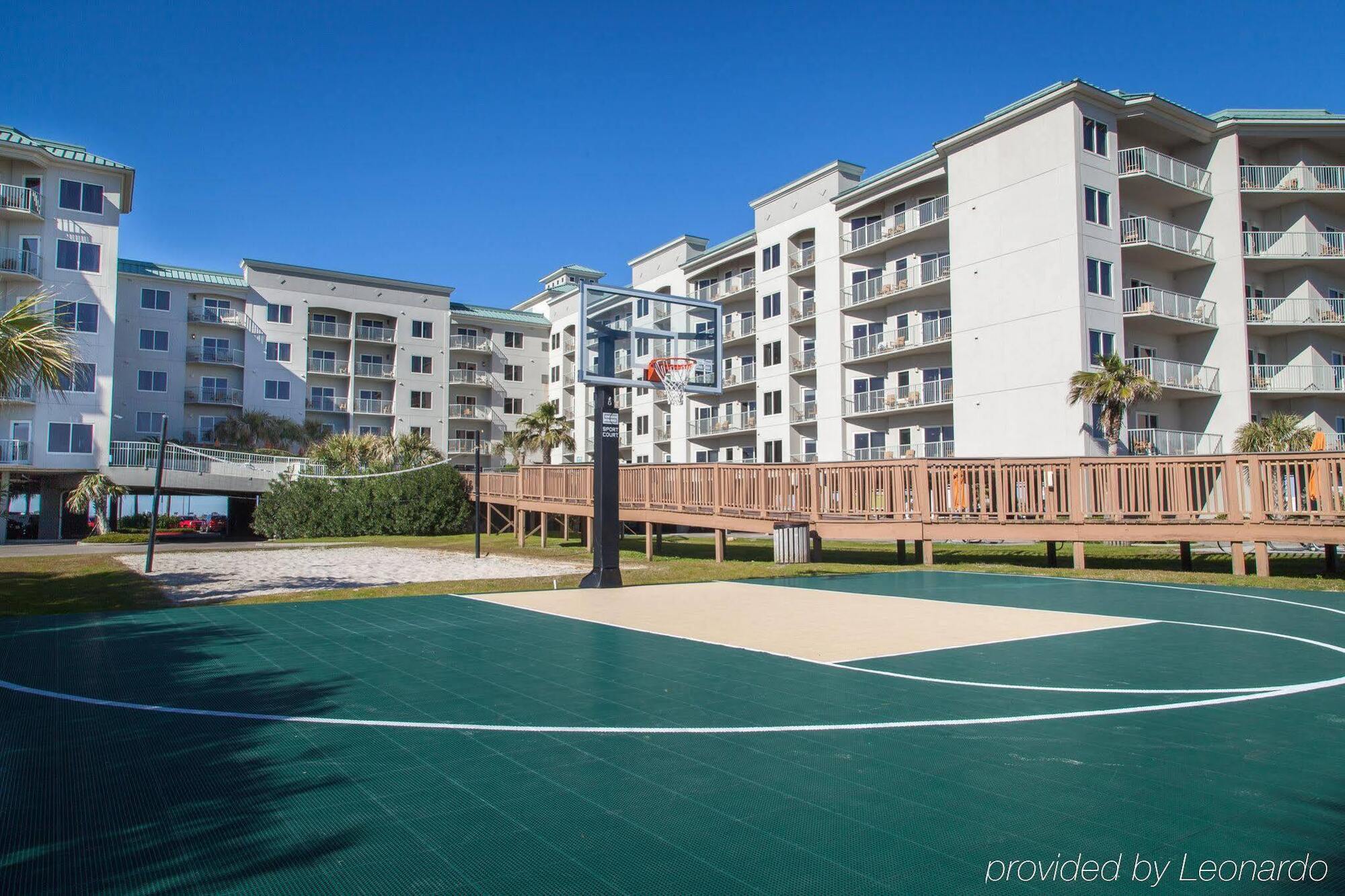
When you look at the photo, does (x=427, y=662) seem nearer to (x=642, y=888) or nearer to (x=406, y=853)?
(x=406, y=853)

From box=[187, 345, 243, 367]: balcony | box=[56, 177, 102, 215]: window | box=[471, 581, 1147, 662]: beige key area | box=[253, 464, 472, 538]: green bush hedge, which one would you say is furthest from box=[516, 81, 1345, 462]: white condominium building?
box=[187, 345, 243, 367]: balcony

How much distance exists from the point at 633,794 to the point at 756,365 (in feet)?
141

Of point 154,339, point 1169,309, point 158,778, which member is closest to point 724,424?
point 1169,309

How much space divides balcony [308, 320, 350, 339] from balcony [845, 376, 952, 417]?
3278cm

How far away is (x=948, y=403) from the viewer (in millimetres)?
35344

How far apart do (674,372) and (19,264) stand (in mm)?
35775

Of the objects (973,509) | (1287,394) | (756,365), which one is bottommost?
(973,509)

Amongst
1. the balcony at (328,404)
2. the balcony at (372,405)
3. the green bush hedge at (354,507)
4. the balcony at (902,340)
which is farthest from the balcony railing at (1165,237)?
the balcony at (328,404)

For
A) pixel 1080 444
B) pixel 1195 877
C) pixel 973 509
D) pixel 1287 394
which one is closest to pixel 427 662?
pixel 1195 877

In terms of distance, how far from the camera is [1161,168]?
33062mm

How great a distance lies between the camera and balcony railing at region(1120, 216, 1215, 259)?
3238 cm

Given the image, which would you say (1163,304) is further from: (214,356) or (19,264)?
(214,356)

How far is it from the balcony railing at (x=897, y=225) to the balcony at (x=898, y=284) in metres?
1.56

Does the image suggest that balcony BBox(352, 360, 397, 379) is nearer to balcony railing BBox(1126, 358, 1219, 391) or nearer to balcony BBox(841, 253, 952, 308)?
balcony BBox(841, 253, 952, 308)
